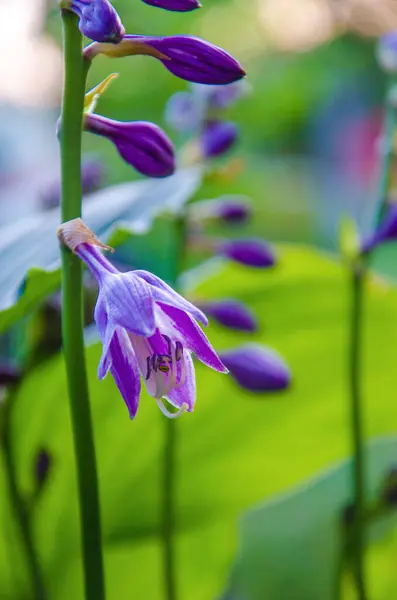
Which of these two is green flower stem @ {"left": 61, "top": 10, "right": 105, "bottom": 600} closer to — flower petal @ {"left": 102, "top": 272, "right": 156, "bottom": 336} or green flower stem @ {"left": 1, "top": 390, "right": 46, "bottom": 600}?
flower petal @ {"left": 102, "top": 272, "right": 156, "bottom": 336}

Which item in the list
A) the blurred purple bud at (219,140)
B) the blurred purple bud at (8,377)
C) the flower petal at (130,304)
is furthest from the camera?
the blurred purple bud at (219,140)

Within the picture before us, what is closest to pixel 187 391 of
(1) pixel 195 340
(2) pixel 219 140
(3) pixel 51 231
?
(1) pixel 195 340

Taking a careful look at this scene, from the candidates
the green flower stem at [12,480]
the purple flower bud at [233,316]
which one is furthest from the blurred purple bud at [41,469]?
the purple flower bud at [233,316]

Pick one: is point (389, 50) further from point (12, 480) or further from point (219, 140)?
point (12, 480)

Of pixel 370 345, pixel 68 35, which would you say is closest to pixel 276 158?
pixel 370 345

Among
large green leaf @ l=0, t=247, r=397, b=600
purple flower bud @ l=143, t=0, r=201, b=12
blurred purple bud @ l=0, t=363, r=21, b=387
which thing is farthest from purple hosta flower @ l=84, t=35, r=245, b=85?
large green leaf @ l=0, t=247, r=397, b=600

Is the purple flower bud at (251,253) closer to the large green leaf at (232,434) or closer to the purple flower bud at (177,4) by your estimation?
the large green leaf at (232,434)

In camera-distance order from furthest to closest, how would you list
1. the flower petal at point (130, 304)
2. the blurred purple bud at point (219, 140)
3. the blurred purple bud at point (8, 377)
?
the blurred purple bud at point (219, 140)
the blurred purple bud at point (8, 377)
the flower petal at point (130, 304)
